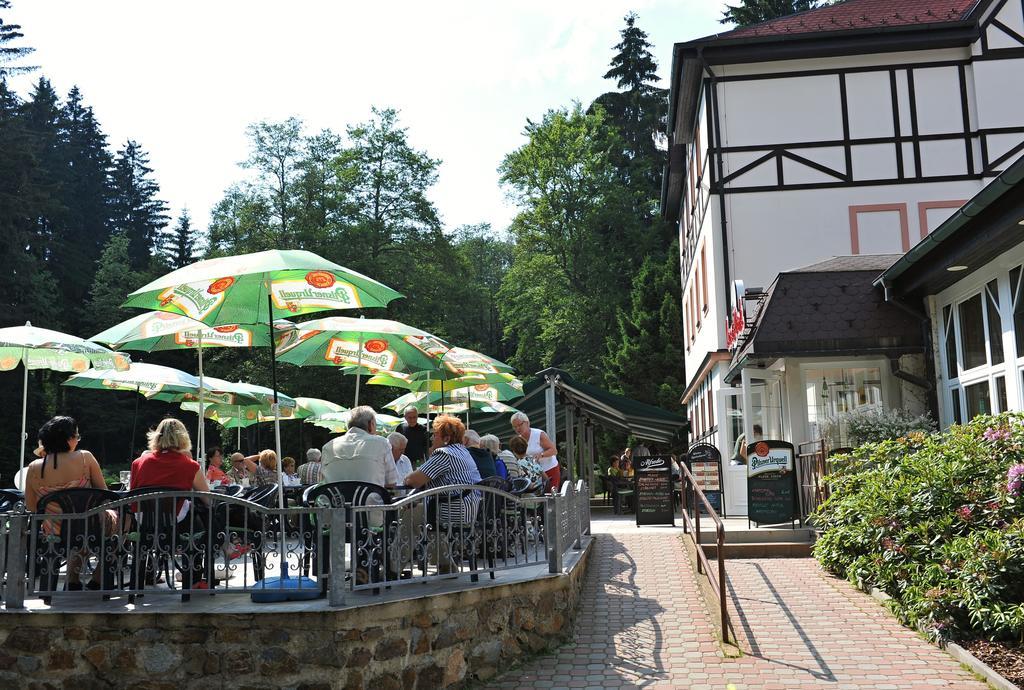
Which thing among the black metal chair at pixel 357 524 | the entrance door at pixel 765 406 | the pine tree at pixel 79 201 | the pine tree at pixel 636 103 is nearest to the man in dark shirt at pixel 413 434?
the entrance door at pixel 765 406

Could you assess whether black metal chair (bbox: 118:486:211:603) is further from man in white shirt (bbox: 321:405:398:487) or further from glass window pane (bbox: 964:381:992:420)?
glass window pane (bbox: 964:381:992:420)

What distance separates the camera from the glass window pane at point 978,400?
37.6 ft

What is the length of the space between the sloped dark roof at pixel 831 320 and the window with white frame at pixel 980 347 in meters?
0.59

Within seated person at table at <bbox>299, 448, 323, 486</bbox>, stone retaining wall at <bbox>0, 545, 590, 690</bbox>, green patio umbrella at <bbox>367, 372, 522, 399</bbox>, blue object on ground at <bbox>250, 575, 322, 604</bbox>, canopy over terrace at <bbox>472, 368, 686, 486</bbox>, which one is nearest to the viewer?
stone retaining wall at <bbox>0, 545, 590, 690</bbox>

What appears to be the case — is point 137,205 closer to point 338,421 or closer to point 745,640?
point 338,421

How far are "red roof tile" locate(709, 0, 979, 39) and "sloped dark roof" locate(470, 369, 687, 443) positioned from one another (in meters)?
7.70

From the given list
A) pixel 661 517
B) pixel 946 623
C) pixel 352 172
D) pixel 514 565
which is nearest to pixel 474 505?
pixel 514 565

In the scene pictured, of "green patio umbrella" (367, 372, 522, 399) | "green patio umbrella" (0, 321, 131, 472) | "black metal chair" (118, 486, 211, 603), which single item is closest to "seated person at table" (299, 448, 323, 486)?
"green patio umbrella" (367, 372, 522, 399)

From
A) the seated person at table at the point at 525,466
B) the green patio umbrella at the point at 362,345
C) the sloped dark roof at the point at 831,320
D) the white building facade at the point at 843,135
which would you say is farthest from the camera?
the white building facade at the point at 843,135

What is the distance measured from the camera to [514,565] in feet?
25.2

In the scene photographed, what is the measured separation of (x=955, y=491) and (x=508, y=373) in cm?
687

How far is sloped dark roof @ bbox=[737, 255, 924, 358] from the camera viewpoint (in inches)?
510

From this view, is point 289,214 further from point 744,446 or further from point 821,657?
point 821,657

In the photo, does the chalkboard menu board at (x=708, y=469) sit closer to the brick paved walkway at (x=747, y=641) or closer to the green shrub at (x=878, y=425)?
the green shrub at (x=878, y=425)
